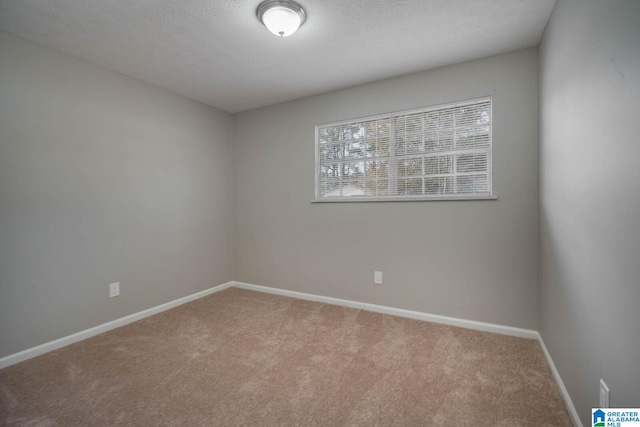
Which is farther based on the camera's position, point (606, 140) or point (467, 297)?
point (467, 297)

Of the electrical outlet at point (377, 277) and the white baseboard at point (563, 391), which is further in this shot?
the electrical outlet at point (377, 277)

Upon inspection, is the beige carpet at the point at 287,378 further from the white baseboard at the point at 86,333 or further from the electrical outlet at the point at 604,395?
the electrical outlet at the point at 604,395

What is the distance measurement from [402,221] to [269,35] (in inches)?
81.7

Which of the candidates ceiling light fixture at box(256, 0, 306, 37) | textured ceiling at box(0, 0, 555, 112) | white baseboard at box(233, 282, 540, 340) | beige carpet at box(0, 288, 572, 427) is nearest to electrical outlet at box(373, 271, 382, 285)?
white baseboard at box(233, 282, 540, 340)

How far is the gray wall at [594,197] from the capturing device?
3.23ft

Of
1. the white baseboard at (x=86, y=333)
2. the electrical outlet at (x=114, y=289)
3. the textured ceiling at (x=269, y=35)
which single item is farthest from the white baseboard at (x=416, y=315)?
the textured ceiling at (x=269, y=35)

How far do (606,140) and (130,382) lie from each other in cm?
291

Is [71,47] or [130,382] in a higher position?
[71,47]

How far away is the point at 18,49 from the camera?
216 cm

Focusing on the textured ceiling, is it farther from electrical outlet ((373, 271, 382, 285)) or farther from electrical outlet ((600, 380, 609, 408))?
electrical outlet ((600, 380, 609, 408))

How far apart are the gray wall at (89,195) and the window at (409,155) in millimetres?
1696

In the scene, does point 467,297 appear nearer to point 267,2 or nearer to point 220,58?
point 267,2

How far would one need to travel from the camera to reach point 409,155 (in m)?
2.91

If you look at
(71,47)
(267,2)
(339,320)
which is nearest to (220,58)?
(267,2)
